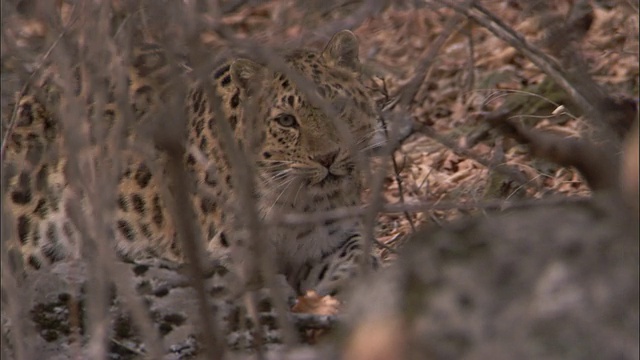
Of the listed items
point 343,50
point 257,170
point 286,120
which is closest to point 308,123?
point 286,120

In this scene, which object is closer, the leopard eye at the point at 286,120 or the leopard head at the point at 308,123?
the leopard head at the point at 308,123

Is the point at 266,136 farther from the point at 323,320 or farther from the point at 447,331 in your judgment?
the point at 447,331

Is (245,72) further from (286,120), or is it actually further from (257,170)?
(257,170)

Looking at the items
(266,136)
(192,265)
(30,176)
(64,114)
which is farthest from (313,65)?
(192,265)

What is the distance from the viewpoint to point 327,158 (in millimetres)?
6469

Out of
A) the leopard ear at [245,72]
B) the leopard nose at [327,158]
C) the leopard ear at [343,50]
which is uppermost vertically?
the leopard ear at [245,72]

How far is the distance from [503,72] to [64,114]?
6.76 meters

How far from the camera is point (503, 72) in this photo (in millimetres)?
9656

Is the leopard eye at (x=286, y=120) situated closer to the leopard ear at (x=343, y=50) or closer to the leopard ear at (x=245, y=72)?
the leopard ear at (x=245, y=72)

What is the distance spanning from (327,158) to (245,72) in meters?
0.64

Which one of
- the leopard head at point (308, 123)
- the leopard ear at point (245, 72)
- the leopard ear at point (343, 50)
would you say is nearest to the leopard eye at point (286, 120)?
the leopard head at point (308, 123)

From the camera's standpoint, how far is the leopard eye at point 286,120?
6703 millimetres

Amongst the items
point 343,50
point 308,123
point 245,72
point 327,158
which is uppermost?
point 245,72

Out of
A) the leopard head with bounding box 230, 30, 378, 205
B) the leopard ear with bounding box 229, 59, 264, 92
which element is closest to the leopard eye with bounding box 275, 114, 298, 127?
the leopard head with bounding box 230, 30, 378, 205
